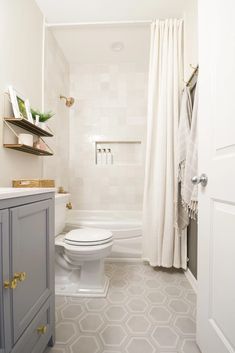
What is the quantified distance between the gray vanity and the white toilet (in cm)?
51

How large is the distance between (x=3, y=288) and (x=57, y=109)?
2.14m

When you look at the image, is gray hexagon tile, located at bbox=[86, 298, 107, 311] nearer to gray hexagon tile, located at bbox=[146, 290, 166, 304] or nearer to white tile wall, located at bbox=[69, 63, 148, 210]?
gray hexagon tile, located at bbox=[146, 290, 166, 304]

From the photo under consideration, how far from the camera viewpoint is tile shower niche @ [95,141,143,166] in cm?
288

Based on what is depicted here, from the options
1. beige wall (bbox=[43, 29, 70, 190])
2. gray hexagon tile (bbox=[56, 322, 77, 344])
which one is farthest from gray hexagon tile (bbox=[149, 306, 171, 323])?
beige wall (bbox=[43, 29, 70, 190])

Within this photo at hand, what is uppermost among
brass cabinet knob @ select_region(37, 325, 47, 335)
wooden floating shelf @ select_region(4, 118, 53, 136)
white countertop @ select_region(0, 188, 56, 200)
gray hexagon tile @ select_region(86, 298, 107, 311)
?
wooden floating shelf @ select_region(4, 118, 53, 136)

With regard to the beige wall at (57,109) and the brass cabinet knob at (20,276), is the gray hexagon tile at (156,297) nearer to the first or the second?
the brass cabinet knob at (20,276)

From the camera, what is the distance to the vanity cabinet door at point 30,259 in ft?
2.30

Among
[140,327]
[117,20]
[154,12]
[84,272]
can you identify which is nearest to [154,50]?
[154,12]

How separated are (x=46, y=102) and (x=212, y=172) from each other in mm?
1780

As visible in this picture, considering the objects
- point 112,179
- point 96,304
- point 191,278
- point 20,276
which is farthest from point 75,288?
point 112,179

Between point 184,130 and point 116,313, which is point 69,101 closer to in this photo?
point 184,130

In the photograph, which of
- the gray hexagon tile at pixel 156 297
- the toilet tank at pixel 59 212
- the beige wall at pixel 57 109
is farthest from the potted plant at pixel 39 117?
the gray hexagon tile at pixel 156 297

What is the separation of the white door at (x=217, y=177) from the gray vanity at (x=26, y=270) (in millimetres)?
746

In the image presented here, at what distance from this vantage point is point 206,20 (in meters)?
0.96
